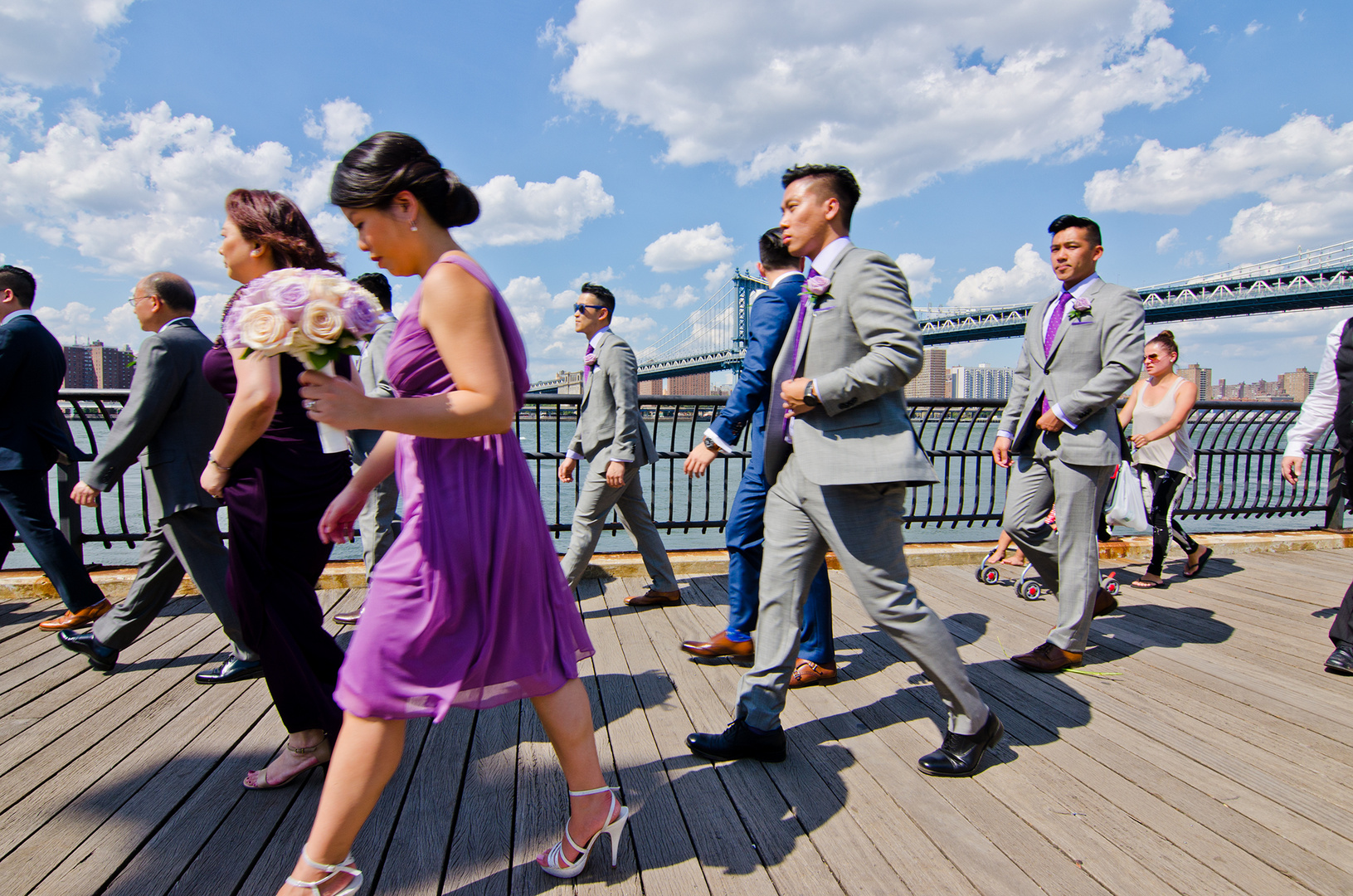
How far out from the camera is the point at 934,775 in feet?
6.99

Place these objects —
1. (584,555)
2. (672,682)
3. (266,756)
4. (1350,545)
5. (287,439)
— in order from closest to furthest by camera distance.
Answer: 1. (287,439)
2. (266,756)
3. (672,682)
4. (584,555)
5. (1350,545)

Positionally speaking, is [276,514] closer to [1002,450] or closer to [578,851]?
[578,851]

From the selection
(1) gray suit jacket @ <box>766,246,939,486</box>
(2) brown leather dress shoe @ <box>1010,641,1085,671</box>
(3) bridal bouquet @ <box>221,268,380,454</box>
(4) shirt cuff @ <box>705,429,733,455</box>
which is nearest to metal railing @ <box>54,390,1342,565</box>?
(2) brown leather dress shoe @ <box>1010,641,1085,671</box>

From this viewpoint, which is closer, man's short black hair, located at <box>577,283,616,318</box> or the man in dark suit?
the man in dark suit

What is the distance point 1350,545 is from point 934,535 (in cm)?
1395

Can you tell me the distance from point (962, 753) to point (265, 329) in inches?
84.1

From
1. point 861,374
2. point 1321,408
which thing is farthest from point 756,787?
point 1321,408

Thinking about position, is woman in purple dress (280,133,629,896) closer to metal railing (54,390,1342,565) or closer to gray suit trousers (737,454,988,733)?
gray suit trousers (737,454,988,733)

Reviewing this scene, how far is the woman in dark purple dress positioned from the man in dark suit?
5.70 ft

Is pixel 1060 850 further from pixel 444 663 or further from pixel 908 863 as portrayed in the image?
pixel 444 663

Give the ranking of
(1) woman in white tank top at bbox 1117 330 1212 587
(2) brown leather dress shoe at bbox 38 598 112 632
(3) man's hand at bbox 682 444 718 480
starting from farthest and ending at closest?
(1) woman in white tank top at bbox 1117 330 1212 587, (2) brown leather dress shoe at bbox 38 598 112 632, (3) man's hand at bbox 682 444 718 480

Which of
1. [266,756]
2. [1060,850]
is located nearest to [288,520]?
[266,756]

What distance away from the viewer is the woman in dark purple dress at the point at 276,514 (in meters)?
2.03

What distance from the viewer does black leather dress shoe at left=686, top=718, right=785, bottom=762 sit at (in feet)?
7.16
